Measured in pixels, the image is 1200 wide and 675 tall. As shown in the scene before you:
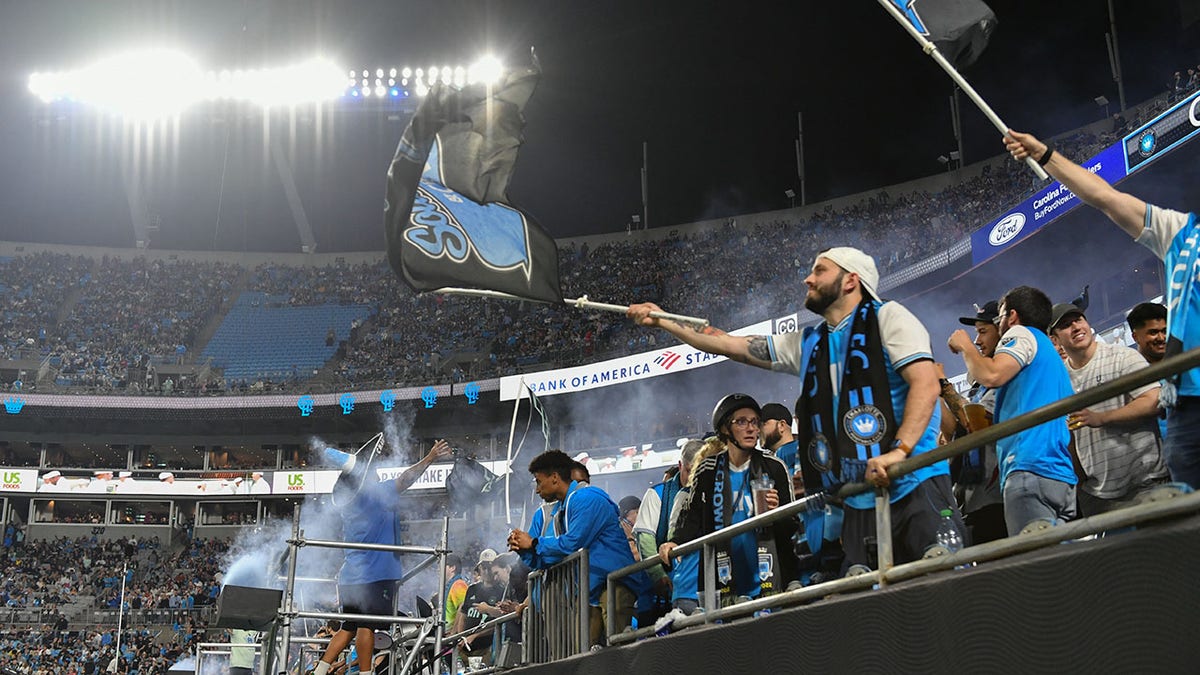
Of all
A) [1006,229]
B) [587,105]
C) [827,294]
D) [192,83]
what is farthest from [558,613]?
[192,83]

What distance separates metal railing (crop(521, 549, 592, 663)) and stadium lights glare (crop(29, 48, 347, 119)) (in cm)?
2590

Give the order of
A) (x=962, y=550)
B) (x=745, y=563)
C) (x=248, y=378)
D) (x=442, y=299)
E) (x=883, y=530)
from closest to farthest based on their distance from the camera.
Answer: (x=962, y=550) < (x=883, y=530) < (x=745, y=563) < (x=248, y=378) < (x=442, y=299)

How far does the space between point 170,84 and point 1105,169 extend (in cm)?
2473

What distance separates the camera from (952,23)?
18.0ft

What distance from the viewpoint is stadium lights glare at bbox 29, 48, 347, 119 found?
2978 cm

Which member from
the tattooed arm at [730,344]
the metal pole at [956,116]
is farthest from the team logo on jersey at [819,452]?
the metal pole at [956,116]

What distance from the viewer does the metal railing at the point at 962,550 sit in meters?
2.08

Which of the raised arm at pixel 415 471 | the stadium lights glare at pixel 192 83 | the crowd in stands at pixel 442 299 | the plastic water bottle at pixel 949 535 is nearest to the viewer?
the plastic water bottle at pixel 949 535

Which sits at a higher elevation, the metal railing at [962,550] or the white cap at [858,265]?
the white cap at [858,265]

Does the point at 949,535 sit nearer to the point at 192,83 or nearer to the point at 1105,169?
the point at 1105,169

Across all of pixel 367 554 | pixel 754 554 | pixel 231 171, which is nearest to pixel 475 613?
pixel 367 554

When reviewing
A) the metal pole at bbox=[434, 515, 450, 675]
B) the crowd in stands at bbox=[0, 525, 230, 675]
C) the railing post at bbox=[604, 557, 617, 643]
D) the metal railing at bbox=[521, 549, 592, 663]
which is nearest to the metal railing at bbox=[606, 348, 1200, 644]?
the railing post at bbox=[604, 557, 617, 643]

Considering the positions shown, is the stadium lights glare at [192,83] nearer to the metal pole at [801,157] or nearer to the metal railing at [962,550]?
the metal pole at [801,157]

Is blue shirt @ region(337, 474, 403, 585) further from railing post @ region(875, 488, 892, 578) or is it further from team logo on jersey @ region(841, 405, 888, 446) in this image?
railing post @ region(875, 488, 892, 578)
